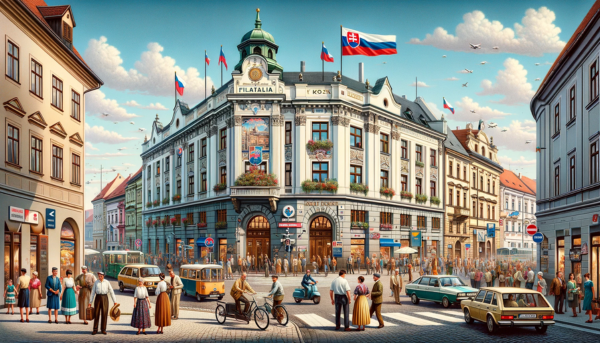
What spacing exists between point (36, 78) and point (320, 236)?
2734 cm

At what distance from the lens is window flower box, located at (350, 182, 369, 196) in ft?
157

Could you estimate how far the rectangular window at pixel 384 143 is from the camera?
5103 centimetres

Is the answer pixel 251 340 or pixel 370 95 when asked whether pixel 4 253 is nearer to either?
pixel 251 340

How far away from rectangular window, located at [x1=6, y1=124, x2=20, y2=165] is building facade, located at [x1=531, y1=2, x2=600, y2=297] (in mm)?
22710

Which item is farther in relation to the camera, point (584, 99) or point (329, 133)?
point (329, 133)

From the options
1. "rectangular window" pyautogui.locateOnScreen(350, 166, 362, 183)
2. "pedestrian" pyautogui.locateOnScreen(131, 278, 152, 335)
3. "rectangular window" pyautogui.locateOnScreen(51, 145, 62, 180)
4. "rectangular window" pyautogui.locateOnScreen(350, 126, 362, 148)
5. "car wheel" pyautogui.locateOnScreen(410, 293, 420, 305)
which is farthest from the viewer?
"rectangular window" pyautogui.locateOnScreen(350, 126, 362, 148)

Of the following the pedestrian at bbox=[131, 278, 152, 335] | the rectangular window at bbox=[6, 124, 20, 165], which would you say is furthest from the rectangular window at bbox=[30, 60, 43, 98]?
the pedestrian at bbox=[131, 278, 152, 335]

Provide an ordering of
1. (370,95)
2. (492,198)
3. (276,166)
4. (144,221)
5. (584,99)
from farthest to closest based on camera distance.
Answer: (492,198) → (144,221) → (370,95) → (276,166) → (584,99)

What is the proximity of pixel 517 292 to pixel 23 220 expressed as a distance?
18276 mm

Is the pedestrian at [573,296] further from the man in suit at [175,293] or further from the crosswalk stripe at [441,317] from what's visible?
the man in suit at [175,293]

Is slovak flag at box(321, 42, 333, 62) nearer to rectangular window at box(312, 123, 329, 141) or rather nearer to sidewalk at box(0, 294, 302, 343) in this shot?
rectangular window at box(312, 123, 329, 141)

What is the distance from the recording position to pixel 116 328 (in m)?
17.0

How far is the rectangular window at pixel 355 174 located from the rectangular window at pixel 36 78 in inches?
1108

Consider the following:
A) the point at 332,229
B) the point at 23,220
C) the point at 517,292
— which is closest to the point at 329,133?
the point at 332,229
